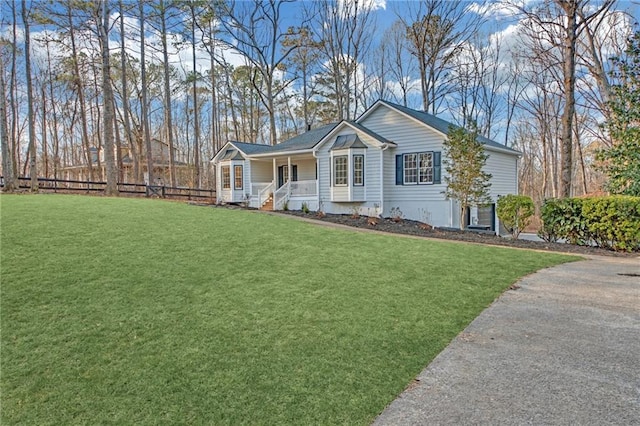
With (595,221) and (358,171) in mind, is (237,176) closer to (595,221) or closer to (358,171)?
(358,171)

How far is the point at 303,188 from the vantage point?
17312 millimetres

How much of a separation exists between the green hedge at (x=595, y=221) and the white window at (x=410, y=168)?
5359 millimetres

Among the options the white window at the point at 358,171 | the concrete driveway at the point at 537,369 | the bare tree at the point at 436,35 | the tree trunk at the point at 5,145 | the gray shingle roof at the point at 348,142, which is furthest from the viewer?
the bare tree at the point at 436,35

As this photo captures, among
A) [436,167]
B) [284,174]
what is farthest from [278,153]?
[436,167]

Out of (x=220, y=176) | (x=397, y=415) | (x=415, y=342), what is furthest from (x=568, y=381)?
(x=220, y=176)

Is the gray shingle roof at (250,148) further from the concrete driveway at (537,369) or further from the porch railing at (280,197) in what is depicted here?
the concrete driveway at (537,369)

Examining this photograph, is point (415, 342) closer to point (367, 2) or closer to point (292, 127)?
point (367, 2)

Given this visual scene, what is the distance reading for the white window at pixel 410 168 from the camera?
15.1 m

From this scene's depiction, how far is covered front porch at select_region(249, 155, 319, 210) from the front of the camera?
17.2m

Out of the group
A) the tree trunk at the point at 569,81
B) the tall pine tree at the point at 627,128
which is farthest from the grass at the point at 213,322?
the tree trunk at the point at 569,81

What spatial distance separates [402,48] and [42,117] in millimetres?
29461

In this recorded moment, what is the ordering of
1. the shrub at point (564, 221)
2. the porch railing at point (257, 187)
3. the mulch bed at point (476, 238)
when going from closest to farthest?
1. the mulch bed at point (476, 238)
2. the shrub at point (564, 221)
3. the porch railing at point (257, 187)

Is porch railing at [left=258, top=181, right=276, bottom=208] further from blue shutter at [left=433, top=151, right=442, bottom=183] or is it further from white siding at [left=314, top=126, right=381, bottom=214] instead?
blue shutter at [left=433, top=151, right=442, bottom=183]

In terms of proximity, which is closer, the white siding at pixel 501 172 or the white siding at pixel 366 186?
the white siding at pixel 366 186
